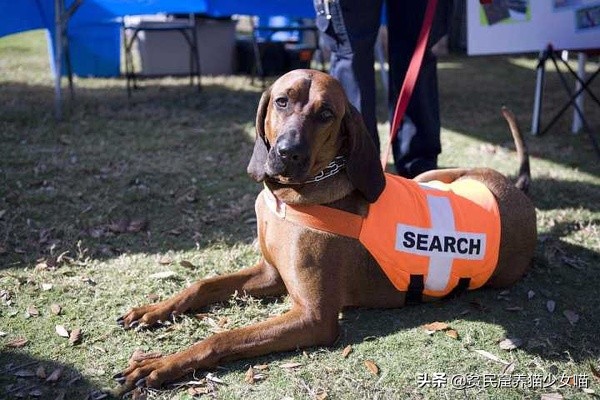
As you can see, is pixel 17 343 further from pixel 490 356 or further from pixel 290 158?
pixel 490 356

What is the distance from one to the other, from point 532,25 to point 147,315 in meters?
4.81

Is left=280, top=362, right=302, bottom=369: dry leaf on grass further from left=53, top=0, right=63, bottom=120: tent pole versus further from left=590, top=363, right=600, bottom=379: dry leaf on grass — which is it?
left=53, top=0, right=63, bottom=120: tent pole

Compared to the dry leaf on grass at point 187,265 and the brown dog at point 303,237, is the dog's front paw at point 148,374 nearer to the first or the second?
the brown dog at point 303,237

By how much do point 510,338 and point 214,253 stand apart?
5.78ft

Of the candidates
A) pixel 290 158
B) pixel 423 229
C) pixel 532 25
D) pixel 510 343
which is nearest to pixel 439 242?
pixel 423 229

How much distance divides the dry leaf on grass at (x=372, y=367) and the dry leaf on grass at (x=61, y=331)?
54.0 inches

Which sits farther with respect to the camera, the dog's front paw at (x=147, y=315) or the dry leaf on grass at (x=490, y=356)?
the dog's front paw at (x=147, y=315)

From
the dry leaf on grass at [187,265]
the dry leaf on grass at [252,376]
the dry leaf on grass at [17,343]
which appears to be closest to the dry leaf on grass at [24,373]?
the dry leaf on grass at [17,343]

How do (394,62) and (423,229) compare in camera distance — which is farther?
(394,62)

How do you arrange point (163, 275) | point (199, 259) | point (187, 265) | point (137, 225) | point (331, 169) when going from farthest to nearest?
1. point (137, 225)
2. point (199, 259)
3. point (187, 265)
4. point (163, 275)
5. point (331, 169)

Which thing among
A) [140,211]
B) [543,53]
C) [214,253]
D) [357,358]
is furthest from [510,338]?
[543,53]

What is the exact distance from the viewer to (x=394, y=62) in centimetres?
436

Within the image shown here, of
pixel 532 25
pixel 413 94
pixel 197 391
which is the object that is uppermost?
pixel 532 25

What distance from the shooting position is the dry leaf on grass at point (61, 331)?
9.64 feet
